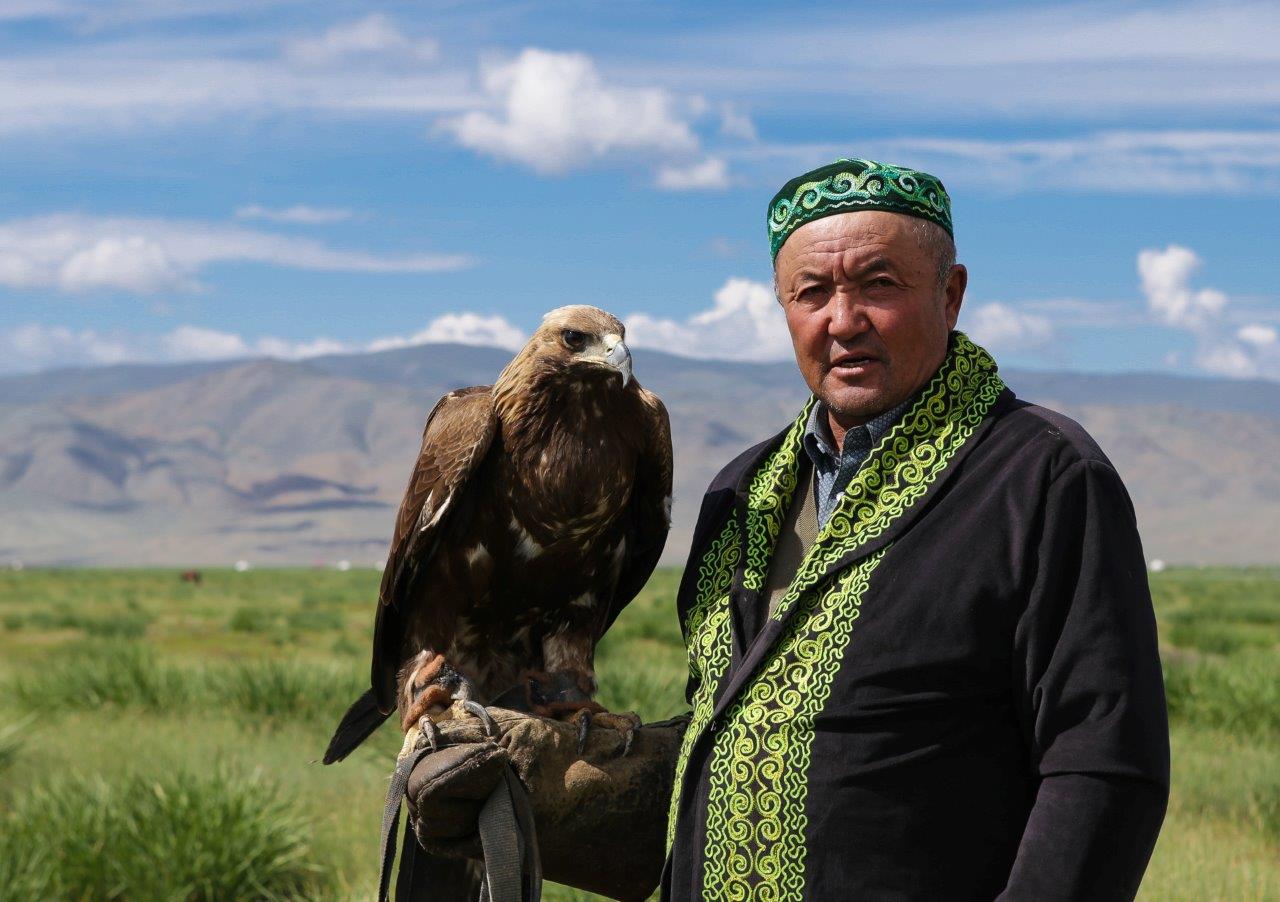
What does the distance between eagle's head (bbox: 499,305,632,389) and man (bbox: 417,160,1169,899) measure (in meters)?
0.93

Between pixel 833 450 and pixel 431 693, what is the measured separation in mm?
1418

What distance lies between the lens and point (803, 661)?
8.92 feet

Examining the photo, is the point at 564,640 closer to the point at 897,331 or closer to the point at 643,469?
the point at 643,469

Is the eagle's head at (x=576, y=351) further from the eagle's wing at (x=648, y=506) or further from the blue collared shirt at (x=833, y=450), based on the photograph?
the blue collared shirt at (x=833, y=450)

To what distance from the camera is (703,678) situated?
9.93 feet

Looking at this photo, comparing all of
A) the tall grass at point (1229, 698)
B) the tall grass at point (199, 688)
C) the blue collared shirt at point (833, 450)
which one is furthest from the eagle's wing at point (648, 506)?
the tall grass at point (1229, 698)

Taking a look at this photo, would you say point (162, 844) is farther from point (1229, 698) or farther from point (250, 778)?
point (1229, 698)

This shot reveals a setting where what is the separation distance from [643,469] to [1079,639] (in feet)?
5.94

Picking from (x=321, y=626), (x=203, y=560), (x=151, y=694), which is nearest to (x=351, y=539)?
(x=203, y=560)

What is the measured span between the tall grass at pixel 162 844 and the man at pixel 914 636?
14.4 feet

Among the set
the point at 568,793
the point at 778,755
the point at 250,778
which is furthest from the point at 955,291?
the point at 250,778

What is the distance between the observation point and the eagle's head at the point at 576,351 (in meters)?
3.86

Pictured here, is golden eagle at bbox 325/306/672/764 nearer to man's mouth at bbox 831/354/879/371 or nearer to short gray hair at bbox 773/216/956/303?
man's mouth at bbox 831/354/879/371

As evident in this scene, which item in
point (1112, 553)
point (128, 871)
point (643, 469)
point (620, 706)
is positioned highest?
point (643, 469)
